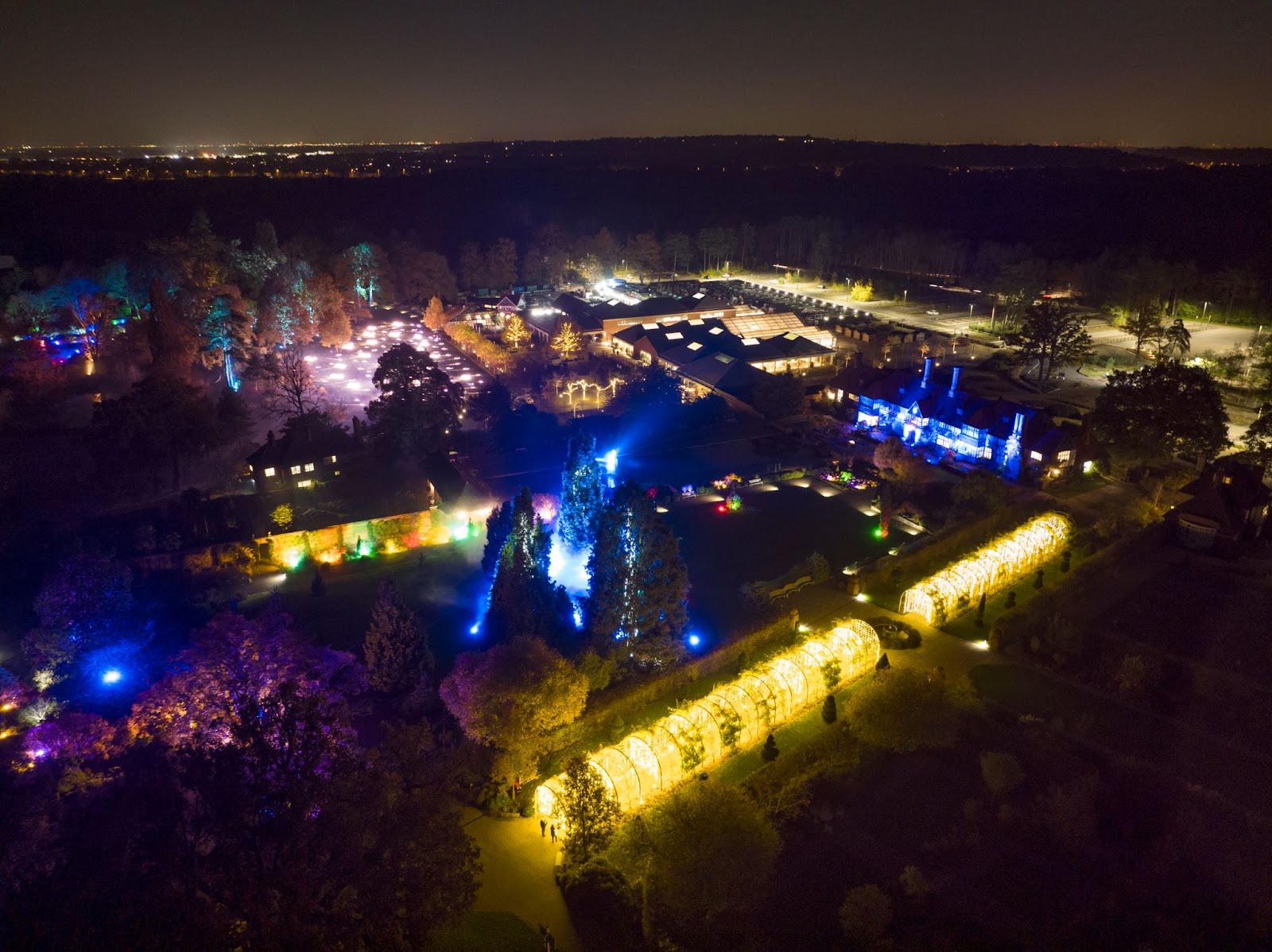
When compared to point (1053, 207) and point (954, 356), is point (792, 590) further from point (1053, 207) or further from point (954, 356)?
point (1053, 207)

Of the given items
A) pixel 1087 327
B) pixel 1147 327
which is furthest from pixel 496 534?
pixel 1087 327

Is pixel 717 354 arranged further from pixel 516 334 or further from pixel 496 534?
pixel 496 534

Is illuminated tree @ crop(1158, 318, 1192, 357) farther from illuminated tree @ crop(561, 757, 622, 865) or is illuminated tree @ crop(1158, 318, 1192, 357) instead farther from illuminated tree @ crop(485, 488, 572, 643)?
illuminated tree @ crop(561, 757, 622, 865)

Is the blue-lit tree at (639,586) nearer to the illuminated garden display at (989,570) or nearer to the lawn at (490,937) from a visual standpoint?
the lawn at (490,937)

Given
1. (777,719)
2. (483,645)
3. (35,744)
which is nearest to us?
(35,744)

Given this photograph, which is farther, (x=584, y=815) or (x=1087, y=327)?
(x=1087, y=327)

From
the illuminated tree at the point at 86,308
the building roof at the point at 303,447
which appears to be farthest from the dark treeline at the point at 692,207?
the building roof at the point at 303,447

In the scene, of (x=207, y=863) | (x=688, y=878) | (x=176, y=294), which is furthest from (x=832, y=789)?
(x=176, y=294)
